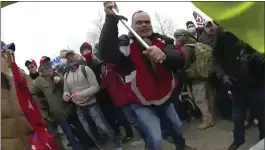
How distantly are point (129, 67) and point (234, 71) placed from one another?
0.66m

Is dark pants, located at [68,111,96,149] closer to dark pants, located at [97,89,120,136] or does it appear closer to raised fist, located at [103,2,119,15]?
dark pants, located at [97,89,120,136]

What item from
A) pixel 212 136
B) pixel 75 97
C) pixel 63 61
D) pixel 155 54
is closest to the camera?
pixel 155 54

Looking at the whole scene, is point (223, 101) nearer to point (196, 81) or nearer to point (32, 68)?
point (196, 81)

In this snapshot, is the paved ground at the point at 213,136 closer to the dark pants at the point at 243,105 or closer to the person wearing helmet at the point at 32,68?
the dark pants at the point at 243,105

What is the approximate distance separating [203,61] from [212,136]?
0.49 m

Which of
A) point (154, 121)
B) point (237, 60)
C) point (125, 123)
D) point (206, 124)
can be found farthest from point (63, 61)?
point (237, 60)

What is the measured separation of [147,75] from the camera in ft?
11.1

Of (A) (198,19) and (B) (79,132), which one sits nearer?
(A) (198,19)

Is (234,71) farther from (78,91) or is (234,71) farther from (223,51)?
(78,91)

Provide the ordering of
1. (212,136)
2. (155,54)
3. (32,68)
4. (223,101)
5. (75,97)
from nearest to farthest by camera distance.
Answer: (155,54)
(212,136)
(223,101)
(75,97)
(32,68)

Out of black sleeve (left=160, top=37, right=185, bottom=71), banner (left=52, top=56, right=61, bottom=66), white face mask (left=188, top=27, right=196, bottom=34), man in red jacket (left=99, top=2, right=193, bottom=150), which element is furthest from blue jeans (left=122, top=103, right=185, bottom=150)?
banner (left=52, top=56, right=61, bottom=66)

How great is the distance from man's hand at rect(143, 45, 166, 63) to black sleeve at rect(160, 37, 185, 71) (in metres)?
0.11

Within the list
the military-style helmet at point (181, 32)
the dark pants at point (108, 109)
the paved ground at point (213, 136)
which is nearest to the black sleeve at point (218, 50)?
the military-style helmet at point (181, 32)

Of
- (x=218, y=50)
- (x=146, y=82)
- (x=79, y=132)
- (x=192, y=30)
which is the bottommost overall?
(x=79, y=132)
